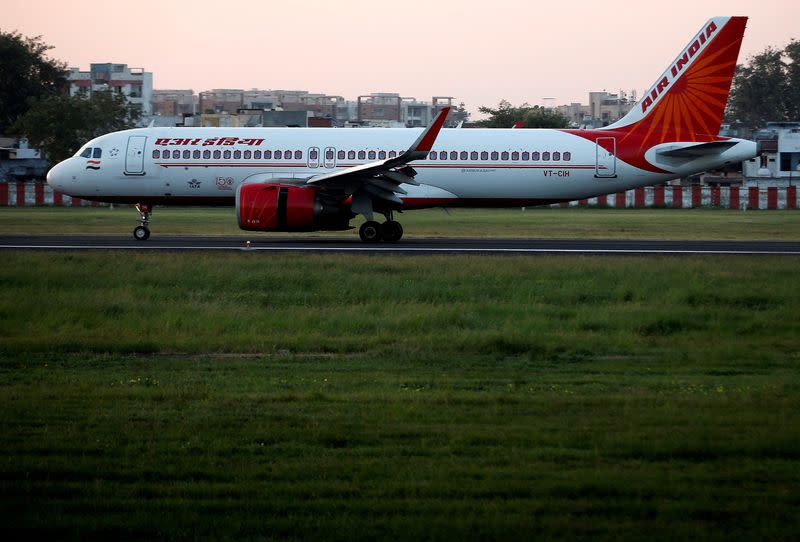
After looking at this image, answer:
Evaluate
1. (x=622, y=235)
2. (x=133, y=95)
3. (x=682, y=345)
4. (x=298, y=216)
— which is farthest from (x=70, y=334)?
(x=133, y=95)

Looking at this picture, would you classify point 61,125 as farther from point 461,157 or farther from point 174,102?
point 174,102

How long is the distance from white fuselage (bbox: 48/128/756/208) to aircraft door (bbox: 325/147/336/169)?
3 cm

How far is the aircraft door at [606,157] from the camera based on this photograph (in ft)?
115

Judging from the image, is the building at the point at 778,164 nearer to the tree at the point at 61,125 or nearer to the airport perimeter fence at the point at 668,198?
the airport perimeter fence at the point at 668,198

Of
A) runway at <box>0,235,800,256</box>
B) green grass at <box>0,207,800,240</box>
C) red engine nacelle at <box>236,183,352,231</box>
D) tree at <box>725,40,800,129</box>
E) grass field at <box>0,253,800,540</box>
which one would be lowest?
grass field at <box>0,253,800,540</box>

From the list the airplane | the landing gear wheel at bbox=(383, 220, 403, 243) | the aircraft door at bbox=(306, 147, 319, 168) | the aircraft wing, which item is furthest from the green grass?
the aircraft wing

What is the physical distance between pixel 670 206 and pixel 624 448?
62.5 meters

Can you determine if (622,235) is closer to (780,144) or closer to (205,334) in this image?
(205,334)

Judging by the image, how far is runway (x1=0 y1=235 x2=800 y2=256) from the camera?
100 ft

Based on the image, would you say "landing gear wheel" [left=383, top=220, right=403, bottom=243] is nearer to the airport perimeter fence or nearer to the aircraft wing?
the aircraft wing

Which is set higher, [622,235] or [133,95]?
[133,95]

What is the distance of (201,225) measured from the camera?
44750 millimetres

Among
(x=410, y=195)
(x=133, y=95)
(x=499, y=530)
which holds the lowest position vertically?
(x=499, y=530)

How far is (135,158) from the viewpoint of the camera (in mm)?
35281
